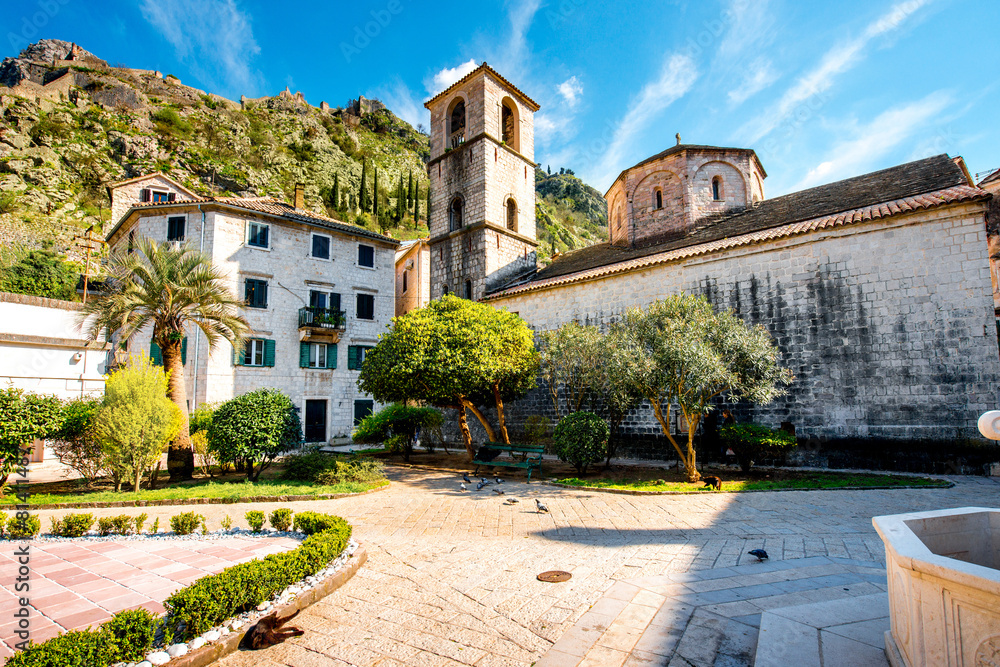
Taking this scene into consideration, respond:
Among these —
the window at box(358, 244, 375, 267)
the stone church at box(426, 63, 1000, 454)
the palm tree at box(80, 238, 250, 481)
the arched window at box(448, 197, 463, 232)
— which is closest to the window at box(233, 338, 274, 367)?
the window at box(358, 244, 375, 267)

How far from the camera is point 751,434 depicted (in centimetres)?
1170

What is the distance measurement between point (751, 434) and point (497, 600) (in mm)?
9643

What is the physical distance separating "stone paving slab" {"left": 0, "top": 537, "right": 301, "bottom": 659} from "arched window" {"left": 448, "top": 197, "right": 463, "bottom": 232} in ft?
63.9

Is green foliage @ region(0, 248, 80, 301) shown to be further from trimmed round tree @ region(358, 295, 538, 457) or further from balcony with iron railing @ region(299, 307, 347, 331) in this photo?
trimmed round tree @ region(358, 295, 538, 457)

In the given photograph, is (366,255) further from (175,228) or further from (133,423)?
(133,423)

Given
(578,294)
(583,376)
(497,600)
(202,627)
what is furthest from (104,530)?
(578,294)

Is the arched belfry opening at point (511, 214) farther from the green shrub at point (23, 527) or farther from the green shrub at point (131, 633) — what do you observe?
the green shrub at point (131, 633)

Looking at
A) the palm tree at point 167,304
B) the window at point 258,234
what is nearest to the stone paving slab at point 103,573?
the palm tree at point 167,304

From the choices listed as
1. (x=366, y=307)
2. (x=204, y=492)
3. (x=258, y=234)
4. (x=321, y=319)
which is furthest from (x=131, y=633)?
(x=366, y=307)

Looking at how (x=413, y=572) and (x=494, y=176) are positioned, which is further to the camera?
(x=494, y=176)

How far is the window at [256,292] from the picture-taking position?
2086cm

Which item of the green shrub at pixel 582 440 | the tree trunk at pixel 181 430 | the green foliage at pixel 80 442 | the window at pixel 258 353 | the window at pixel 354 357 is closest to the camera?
the green foliage at pixel 80 442

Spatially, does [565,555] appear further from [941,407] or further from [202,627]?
[941,407]

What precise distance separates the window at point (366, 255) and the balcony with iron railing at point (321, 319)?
3.32m
